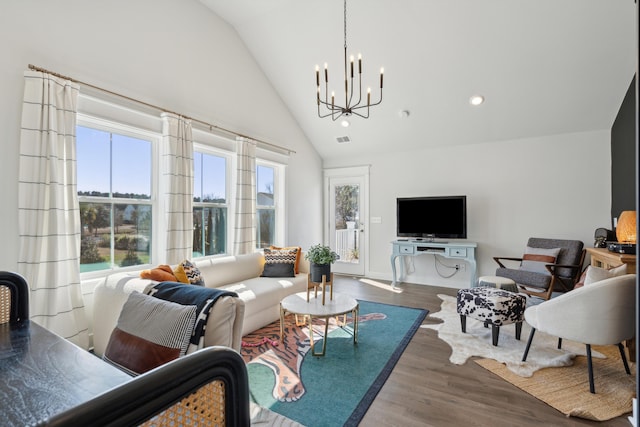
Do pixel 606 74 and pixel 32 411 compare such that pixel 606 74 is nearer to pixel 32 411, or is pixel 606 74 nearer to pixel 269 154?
pixel 269 154

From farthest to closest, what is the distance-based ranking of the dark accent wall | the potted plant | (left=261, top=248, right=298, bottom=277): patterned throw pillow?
(left=261, top=248, right=298, bottom=277): patterned throw pillow → the dark accent wall → the potted plant

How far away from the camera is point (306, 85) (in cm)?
464

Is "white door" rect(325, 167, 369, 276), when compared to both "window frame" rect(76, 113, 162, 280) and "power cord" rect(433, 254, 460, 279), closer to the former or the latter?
"power cord" rect(433, 254, 460, 279)

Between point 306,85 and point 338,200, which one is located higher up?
point 306,85

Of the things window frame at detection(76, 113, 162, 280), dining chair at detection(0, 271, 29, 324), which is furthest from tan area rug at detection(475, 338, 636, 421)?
window frame at detection(76, 113, 162, 280)

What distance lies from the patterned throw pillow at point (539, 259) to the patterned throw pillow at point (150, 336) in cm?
426

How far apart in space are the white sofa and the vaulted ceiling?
279 centimetres

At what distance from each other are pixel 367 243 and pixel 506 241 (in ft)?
7.43

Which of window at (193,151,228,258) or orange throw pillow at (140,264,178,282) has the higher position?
window at (193,151,228,258)

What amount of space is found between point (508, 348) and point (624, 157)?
2.76 m

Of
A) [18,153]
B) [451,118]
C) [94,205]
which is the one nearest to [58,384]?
[18,153]

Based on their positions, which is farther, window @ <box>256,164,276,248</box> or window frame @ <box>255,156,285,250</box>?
window frame @ <box>255,156,285,250</box>

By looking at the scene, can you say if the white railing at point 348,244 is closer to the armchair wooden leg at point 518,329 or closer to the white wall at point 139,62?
the white wall at point 139,62

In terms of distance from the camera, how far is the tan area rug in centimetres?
193
